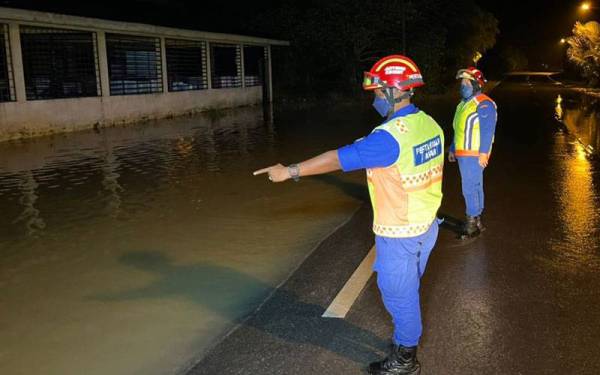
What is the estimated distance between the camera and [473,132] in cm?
608

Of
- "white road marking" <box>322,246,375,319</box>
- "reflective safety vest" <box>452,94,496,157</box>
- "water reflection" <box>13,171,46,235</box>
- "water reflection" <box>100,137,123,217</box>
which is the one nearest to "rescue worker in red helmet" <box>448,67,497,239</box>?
"reflective safety vest" <box>452,94,496,157</box>

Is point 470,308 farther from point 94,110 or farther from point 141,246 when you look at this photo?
point 94,110

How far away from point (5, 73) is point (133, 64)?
613cm

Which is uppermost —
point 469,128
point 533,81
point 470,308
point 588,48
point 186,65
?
point 588,48

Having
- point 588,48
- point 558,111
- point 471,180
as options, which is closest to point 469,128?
point 471,180

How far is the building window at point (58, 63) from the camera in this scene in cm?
1711

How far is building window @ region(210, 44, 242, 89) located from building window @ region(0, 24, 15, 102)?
12.4m

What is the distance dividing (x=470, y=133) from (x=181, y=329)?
363cm

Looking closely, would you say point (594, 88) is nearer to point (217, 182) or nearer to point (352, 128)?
point (352, 128)

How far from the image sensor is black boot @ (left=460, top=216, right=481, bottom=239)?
21.1 feet

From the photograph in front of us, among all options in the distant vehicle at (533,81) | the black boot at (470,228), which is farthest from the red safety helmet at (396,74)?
the distant vehicle at (533,81)

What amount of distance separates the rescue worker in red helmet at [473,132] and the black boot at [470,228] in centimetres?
12

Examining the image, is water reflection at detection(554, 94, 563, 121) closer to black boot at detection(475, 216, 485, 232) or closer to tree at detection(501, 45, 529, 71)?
black boot at detection(475, 216, 485, 232)

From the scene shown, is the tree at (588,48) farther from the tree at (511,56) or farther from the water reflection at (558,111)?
the tree at (511,56)
